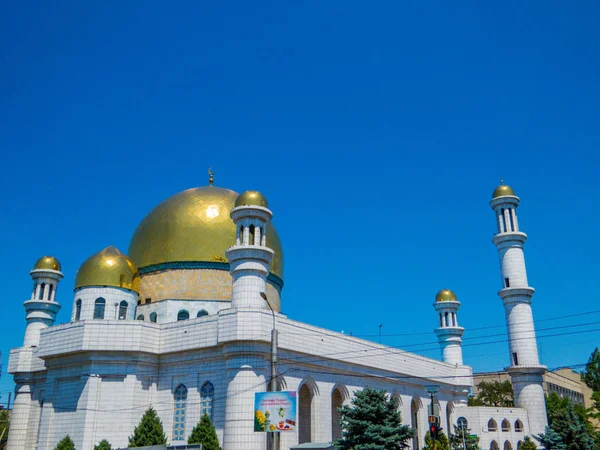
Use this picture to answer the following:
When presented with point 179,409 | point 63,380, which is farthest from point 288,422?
point 63,380

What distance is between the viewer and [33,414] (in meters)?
33.7

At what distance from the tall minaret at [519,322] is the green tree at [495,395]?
77.6 feet

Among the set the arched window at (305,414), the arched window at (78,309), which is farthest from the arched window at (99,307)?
the arched window at (305,414)

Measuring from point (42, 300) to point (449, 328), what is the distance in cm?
2756

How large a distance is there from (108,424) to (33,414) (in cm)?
857

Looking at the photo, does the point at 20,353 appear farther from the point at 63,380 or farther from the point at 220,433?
the point at 220,433

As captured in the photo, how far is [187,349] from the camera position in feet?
94.1

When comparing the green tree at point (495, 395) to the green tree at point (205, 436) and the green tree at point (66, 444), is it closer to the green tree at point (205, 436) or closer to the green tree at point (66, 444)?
the green tree at point (205, 436)

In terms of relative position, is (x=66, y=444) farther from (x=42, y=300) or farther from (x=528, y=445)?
(x=528, y=445)

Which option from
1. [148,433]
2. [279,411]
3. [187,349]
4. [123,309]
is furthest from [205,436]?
[123,309]

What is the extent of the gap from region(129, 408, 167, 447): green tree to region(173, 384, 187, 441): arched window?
0.94 m

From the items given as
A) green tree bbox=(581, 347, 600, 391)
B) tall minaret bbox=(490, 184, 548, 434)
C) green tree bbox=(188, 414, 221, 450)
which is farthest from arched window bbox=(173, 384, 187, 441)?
green tree bbox=(581, 347, 600, 391)

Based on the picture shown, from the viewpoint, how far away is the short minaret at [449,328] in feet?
148

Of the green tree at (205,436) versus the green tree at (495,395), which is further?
the green tree at (495,395)
